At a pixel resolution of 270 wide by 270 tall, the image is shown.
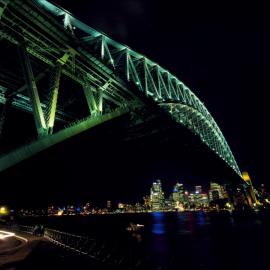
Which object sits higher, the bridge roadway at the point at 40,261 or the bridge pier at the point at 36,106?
the bridge pier at the point at 36,106

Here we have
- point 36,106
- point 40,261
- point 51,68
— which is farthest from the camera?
point 51,68

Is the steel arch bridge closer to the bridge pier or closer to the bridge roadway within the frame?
the bridge pier

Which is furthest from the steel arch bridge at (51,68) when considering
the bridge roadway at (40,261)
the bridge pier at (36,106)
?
the bridge roadway at (40,261)

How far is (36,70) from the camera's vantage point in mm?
17625

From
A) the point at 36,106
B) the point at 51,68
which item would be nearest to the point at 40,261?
the point at 36,106

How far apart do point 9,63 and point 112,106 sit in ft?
34.2

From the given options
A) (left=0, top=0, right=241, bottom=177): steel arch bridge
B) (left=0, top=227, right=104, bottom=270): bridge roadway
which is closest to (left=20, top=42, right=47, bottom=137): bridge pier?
(left=0, top=0, right=241, bottom=177): steel arch bridge

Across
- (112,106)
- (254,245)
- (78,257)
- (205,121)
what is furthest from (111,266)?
(205,121)

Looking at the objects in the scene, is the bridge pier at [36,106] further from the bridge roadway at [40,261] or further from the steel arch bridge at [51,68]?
the bridge roadway at [40,261]

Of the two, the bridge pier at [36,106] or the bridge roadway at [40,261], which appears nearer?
the bridge roadway at [40,261]

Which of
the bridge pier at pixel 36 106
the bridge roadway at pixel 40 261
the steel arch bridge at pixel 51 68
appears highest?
the steel arch bridge at pixel 51 68

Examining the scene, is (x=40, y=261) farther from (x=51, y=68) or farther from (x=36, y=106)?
(x=51, y=68)

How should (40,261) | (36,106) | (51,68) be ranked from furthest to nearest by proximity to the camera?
(51,68) → (36,106) → (40,261)

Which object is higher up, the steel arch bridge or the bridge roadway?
the steel arch bridge
